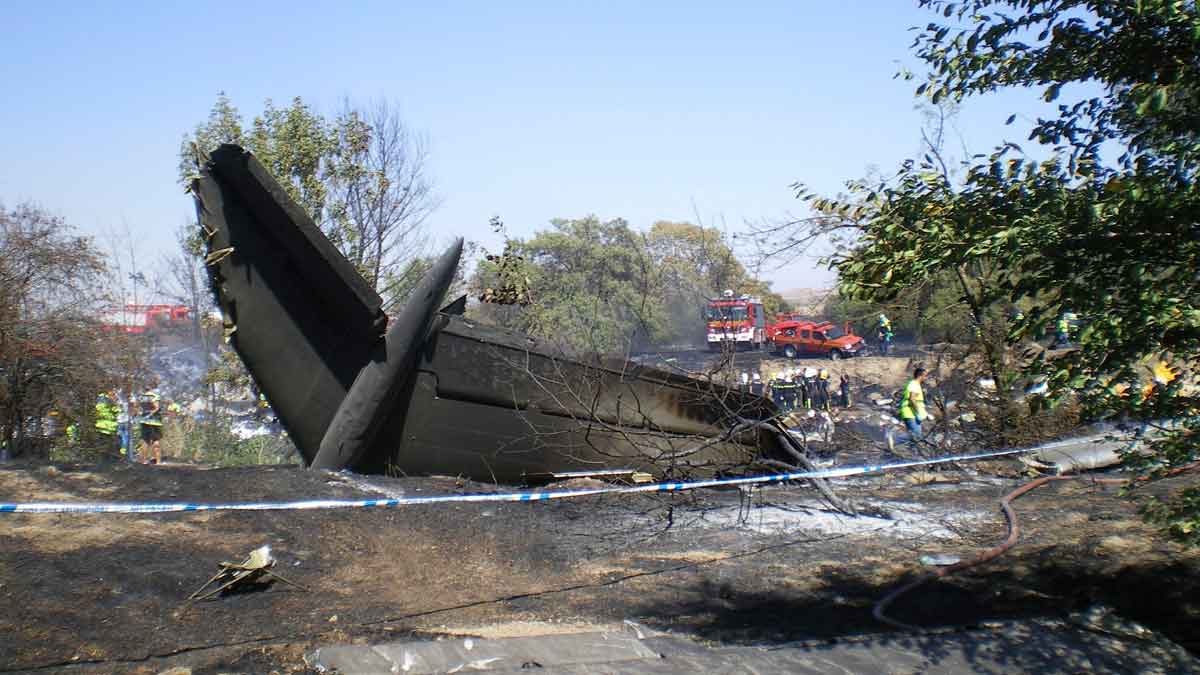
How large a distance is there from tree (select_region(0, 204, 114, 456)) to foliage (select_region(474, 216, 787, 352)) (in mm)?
5539

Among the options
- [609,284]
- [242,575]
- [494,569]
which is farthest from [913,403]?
[242,575]

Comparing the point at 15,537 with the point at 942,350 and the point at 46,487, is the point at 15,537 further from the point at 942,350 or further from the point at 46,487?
the point at 942,350

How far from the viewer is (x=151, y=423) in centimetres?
1324

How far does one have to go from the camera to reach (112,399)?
12.9 metres

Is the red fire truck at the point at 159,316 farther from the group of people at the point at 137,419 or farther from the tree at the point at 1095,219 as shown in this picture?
the tree at the point at 1095,219

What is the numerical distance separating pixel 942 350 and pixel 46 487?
11.1 metres

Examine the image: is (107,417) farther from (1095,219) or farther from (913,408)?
(1095,219)

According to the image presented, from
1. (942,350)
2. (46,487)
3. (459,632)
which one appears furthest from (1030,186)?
(942,350)

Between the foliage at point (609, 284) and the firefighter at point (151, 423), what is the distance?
16.8 feet

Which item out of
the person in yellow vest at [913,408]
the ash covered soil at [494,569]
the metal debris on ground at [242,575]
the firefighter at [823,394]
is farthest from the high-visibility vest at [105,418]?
the person in yellow vest at [913,408]

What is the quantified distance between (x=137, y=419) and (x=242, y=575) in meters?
9.73

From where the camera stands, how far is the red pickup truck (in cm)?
3231

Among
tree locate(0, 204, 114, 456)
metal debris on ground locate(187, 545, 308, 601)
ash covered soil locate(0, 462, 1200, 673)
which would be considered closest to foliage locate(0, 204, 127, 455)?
tree locate(0, 204, 114, 456)

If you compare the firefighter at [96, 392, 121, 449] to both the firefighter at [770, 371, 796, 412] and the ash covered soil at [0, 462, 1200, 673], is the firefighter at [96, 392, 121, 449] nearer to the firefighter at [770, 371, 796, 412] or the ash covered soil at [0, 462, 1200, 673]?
the ash covered soil at [0, 462, 1200, 673]
